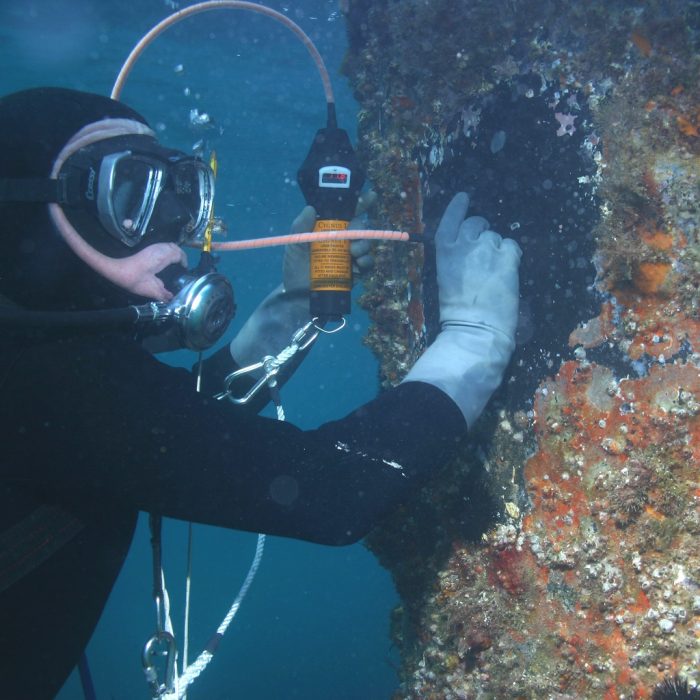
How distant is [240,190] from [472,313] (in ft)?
79.1

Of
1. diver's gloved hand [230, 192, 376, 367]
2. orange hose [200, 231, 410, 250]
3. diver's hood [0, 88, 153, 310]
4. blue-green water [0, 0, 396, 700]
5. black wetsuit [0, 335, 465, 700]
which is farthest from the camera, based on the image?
blue-green water [0, 0, 396, 700]

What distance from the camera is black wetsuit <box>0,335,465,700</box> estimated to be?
5.66 ft

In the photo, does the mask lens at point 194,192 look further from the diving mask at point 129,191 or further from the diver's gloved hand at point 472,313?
the diver's gloved hand at point 472,313

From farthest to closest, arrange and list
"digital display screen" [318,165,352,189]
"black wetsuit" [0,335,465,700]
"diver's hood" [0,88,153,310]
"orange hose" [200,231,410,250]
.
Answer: "digital display screen" [318,165,352,189]
"orange hose" [200,231,410,250]
"diver's hood" [0,88,153,310]
"black wetsuit" [0,335,465,700]

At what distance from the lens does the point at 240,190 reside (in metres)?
24.9

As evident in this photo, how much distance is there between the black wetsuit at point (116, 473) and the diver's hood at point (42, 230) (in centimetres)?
25

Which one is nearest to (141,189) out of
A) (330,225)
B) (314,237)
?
(314,237)

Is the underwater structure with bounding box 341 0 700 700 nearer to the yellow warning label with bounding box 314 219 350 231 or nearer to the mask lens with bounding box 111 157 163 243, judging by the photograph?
the yellow warning label with bounding box 314 219 350 231

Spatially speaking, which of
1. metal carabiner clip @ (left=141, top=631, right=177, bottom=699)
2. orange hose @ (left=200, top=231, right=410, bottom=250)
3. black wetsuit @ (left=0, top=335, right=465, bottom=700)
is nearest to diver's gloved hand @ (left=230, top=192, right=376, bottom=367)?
orange hose @ (left=200, top=231, right=410, bottom=250)

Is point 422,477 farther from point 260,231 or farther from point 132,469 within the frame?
point 260,231

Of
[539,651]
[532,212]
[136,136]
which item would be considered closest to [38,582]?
[136,136]

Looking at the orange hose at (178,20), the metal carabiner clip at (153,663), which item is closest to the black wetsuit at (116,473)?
the metal carabiner clip at (153,663)

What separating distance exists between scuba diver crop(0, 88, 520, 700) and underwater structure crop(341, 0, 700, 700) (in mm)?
562

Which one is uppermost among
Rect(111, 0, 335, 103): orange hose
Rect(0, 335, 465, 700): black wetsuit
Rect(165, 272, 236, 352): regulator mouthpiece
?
Rect(111, 0, 335, 103): orange hose
